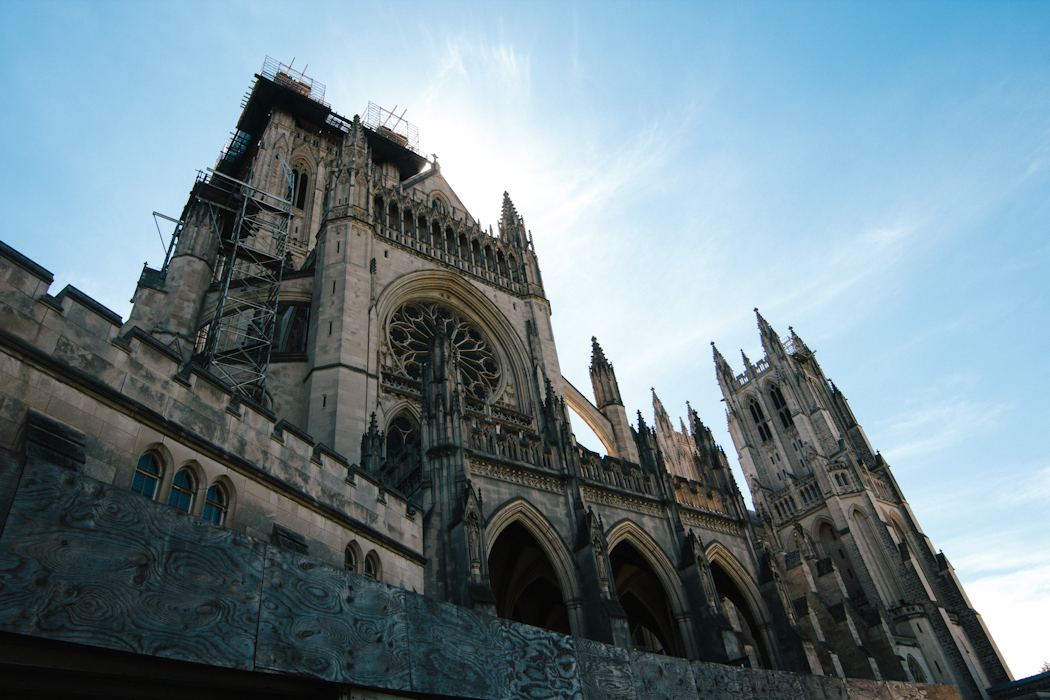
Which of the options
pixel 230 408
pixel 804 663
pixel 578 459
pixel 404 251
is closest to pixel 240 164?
pixel 404 251

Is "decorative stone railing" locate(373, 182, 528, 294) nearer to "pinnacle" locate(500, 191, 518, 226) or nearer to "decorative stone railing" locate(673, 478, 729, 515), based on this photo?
"pinnacle" locate(500, 191, 518, 226)

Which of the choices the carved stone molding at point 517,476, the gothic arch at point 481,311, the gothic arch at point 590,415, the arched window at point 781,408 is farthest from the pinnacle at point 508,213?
the arched window at point 781,408

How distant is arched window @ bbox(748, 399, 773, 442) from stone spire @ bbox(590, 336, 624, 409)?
3728 centimetres

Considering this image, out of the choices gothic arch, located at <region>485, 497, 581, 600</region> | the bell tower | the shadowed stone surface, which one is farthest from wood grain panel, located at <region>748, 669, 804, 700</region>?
the bell tower

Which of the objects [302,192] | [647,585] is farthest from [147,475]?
[302,192]

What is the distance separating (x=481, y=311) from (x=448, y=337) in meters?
2.64

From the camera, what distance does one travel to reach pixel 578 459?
1655 centimetres

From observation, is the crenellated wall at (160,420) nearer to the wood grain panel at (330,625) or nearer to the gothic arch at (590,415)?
the wood grain panel at (330,625)

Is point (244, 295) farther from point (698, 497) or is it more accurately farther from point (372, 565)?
point (698, 497)

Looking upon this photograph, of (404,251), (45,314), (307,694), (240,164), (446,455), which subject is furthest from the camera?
(240,164)

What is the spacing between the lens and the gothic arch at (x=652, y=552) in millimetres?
15875

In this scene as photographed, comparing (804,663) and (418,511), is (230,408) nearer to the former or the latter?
(418,511)

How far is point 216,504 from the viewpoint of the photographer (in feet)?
29.0

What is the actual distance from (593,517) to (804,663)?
6.10m
